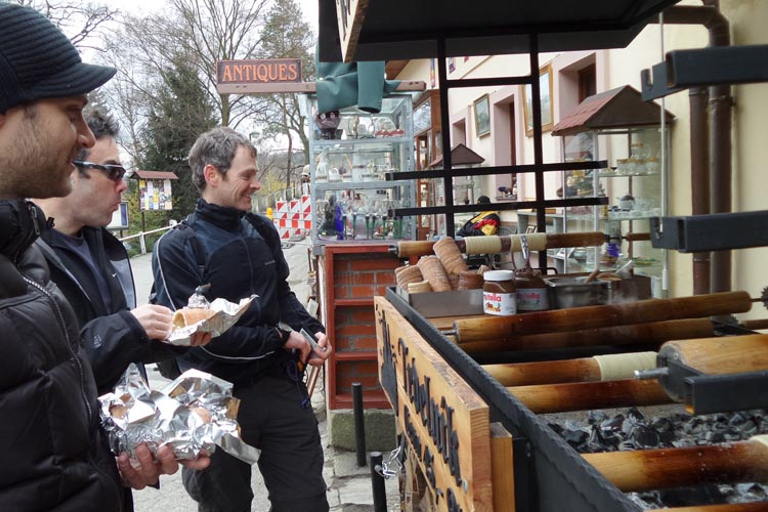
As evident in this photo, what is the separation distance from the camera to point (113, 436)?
151 cm

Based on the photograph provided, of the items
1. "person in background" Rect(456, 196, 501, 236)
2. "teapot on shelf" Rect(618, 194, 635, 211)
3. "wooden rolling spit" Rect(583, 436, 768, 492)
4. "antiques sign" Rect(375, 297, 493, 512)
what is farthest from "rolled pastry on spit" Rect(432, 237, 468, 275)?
"person in background" Rect(456, 196, 501, 236)

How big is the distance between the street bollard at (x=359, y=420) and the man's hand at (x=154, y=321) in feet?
7.12

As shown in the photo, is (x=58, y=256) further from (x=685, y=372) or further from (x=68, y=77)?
(x=685, y=372)

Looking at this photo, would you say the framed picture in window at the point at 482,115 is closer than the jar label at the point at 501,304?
No

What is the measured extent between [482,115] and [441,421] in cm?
1080

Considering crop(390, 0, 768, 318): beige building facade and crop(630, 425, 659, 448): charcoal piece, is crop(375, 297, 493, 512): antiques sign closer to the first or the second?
crop(630, 425, 659, 448): charcoal piece

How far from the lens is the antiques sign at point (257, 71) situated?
5.38 meters

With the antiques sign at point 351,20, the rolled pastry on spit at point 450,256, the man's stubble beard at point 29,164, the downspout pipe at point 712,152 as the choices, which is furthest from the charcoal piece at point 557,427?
the downspout pipe at point 712,152

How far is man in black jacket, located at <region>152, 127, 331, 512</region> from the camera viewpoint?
272cm

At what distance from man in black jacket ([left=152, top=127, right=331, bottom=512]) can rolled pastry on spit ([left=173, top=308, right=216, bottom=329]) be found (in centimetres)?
47

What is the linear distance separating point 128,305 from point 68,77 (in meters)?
1.21

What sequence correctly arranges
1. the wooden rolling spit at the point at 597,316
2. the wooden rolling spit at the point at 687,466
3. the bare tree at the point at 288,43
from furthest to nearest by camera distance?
the bare tree at the point at 288,43
the wooden rolling spit at the point at 597,316
the wooden rolling spit at the point at 687,466

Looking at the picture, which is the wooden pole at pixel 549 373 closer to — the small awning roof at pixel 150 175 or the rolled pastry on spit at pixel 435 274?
the rolled pastry on spit at pixel 435 274

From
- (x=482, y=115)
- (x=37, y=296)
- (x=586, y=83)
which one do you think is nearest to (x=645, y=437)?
(x=37, y=296)
